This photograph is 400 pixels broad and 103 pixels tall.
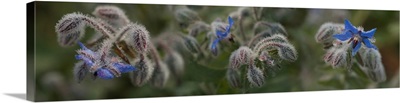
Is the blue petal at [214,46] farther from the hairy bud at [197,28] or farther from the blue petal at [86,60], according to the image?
the blue petal at [86,60]

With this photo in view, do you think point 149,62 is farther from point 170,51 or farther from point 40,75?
point 40,75

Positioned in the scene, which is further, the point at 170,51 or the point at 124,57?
the point at 170,51

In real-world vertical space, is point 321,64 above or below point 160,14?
below

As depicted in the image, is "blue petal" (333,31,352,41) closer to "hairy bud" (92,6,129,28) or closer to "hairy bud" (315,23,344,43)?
"hairy bud" (315,23,344,43)

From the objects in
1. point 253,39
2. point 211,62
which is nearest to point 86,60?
point 211,62

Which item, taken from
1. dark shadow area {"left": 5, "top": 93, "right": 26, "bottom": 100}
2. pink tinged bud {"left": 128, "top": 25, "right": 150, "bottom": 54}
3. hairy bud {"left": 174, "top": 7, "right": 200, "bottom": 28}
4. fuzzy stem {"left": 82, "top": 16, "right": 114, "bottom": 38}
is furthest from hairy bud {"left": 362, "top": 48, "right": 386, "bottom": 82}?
dark shadow area {"left": 5, "top": 93, "right": 26, "bottom": 100}

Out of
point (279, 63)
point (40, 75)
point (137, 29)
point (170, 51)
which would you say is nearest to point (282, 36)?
point (279, 63)

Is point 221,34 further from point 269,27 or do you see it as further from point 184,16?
point 269,27

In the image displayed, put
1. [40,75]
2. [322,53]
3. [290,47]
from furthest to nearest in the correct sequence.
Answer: [322,53] → [290,47] → [40,75]

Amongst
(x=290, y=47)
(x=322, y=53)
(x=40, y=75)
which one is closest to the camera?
(x=40, y=75)
